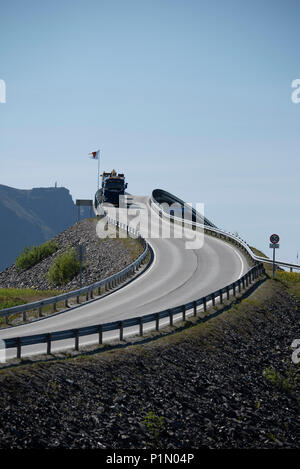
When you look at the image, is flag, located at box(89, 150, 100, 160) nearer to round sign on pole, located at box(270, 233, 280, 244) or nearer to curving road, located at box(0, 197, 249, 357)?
curving road, located at box(0, 197, 249, 357)

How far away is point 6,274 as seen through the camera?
6525 cm

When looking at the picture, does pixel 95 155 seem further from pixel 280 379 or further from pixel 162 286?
pixel 280 379

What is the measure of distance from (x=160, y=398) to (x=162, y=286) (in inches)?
702

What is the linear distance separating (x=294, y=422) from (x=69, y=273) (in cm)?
3275

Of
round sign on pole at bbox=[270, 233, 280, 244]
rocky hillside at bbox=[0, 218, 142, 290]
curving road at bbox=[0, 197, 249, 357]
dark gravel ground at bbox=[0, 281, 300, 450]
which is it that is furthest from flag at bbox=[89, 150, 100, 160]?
dark gravel ground at bbox=[0, 281, 300, 450]

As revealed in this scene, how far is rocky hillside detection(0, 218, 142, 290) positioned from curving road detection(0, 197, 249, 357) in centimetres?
279

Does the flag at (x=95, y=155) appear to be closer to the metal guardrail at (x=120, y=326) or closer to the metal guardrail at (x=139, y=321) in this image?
the metal guardrail at (x=139, y=321)

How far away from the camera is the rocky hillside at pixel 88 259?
4803cm

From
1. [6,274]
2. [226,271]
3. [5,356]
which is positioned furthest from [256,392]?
[6,274]

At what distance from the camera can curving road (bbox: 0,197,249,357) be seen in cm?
2547

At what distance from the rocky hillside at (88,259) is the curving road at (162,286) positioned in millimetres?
2786

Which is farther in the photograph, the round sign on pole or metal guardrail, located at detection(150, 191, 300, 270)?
metal guardrail, located at detection(150, 191, 300, 270)

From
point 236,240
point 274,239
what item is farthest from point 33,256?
point 274,239

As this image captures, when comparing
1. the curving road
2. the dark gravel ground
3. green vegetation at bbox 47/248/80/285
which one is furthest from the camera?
green vegetation at bbox 47/248/80/285
